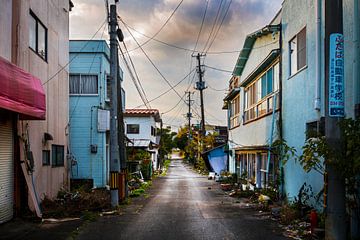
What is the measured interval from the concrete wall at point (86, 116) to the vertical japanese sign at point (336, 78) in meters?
17.3

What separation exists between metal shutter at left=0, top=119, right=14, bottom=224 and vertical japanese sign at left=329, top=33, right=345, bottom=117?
846cm

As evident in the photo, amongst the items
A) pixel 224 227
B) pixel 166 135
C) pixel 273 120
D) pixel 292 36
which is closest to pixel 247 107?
pixel 273 120

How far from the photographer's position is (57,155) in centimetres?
1716

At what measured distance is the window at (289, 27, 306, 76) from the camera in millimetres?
13297

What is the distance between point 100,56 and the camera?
2322 cm

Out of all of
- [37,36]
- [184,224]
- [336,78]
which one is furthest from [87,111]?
[336,78]

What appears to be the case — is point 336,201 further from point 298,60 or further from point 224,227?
point 298,60

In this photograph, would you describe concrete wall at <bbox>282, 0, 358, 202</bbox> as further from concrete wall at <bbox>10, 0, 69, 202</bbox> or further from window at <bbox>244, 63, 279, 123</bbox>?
concrete wall at <bbox>10, 0, 69, 202</bbox>

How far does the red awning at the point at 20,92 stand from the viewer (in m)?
10.1

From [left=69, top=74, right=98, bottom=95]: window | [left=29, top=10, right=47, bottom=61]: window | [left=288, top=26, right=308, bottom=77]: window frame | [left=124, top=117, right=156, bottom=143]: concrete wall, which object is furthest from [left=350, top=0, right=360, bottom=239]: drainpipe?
[left=124, top=117, right=156, bottom=143]: concrete wall

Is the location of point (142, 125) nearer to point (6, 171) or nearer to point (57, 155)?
point (57, 155)

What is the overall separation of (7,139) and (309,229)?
8.20m

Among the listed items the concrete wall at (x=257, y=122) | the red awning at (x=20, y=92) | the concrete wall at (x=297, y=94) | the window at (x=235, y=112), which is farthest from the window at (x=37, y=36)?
the window at (x=235, y=112)

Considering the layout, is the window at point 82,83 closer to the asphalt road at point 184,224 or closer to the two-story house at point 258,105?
the two-story house at point 258,105
